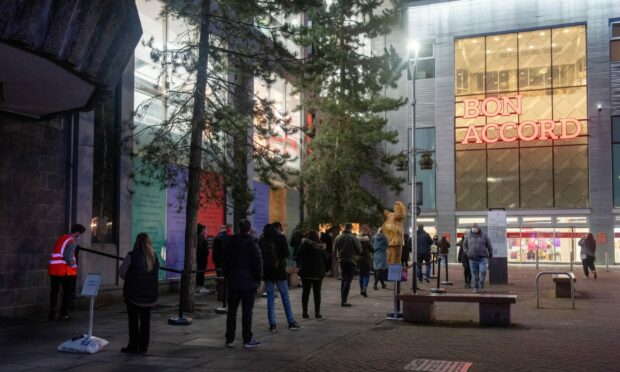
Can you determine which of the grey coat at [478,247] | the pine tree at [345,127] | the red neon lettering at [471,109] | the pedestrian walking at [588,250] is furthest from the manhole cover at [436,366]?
the red neon lettering at [471,109]

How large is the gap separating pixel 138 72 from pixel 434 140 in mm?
29583

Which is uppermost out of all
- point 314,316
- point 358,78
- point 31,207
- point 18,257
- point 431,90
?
point 431,90

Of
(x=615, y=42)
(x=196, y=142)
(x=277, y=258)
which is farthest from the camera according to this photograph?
(x=615, y=42)

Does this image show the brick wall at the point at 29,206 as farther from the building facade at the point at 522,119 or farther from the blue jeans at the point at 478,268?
the building facade at the point at 522,119

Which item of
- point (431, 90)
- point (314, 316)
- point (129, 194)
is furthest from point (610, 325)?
point (431, 90)

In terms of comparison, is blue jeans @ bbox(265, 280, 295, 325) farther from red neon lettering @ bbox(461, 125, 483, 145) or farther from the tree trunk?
red neon lettering @ bbox(461, 125, 483, 145)

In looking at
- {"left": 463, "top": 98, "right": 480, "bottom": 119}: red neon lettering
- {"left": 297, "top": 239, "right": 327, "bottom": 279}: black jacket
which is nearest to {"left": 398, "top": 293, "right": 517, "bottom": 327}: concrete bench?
{"left": 297, "top": 239, "right": 327, "bottom": 279}: black jacket

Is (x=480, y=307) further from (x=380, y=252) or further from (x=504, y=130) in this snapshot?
(x=504, y=130)

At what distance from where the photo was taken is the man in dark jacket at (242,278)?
9906mm

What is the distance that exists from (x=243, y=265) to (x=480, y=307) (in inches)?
192

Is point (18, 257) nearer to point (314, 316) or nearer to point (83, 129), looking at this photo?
point (83, 129)

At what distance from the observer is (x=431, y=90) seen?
145 ft

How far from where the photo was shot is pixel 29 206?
13.2 m

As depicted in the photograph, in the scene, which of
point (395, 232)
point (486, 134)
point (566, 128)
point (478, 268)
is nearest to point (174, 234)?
point (395, 232)
